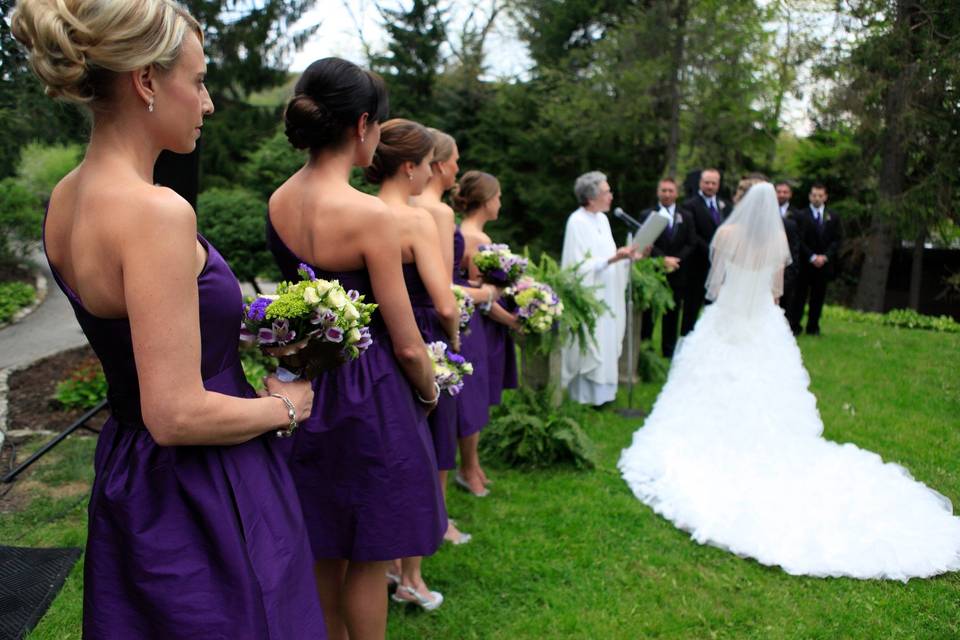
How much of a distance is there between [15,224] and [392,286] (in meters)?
5.59

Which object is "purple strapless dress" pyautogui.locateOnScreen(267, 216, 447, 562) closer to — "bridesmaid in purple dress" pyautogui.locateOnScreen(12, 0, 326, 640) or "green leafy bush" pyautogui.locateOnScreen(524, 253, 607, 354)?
"bridesmaid in purple dress" pyautogui.locateOnScreen(12, 0, 326, 640)

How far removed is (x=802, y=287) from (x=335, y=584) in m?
10.5

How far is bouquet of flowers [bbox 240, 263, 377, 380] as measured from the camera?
77.2 inches

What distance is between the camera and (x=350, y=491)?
8.73ft

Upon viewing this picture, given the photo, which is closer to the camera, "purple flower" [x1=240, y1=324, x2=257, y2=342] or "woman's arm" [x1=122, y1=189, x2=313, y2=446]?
"woman's arm" [x1=122, y1=189, x2=313, y2=446]

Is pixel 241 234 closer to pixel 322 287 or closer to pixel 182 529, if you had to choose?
pixel 322 287

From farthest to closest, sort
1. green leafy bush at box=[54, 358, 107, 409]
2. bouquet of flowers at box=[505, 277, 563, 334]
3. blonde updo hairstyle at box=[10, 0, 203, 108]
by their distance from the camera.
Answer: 1. green leafy bush at box=[54, 358, 107, 409]
2. bouquet of flowers at box=[505, 277, 563, 334]
3. blonde updo hairstyle at box=[10, 0, 203, 108]

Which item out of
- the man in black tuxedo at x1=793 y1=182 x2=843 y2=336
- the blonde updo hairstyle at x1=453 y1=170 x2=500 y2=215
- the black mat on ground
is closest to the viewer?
the black mat on ground

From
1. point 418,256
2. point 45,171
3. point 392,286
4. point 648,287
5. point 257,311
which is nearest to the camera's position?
point 257,311

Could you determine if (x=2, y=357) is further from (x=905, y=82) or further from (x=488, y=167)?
(x=488, y=167)

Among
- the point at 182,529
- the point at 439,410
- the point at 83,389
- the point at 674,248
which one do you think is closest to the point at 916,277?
the point at 674,248

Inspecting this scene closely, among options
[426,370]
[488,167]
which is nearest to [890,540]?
[426,370]

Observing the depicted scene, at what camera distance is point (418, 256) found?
321 centimetres

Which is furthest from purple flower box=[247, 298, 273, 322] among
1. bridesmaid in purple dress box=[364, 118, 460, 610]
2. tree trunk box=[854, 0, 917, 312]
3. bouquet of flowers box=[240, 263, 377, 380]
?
tree trunk box=[854, 0, 917, 312]
